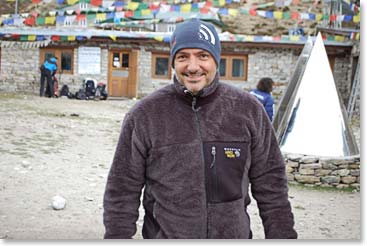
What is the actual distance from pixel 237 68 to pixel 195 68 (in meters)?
2.37

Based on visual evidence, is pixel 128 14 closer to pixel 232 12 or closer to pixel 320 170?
pixel 232 12

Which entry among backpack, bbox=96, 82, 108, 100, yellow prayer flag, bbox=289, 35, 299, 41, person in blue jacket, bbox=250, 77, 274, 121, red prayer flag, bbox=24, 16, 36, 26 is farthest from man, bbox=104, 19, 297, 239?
yellow prayer flag, bbox=289, 35, 299, 41

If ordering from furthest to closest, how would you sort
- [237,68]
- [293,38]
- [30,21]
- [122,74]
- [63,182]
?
[237,68], [293,38], [122,74], [30,21], [63,182]

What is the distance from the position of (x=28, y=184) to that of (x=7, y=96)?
39 cm

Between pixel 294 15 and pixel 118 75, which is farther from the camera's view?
pixel 118 75

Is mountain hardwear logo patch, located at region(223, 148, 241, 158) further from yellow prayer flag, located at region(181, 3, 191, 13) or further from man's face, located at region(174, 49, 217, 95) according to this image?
yellow prayer flag, located at region(181, 3, 191, 13)

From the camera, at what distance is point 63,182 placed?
161 cm

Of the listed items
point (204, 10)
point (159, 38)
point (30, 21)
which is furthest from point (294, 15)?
point (30, 21)

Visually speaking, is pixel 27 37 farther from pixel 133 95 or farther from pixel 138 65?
pixel 138 65

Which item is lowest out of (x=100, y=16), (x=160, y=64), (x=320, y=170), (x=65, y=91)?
(x=320, y=170)

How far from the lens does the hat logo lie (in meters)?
0.95

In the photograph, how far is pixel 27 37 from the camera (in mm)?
1808

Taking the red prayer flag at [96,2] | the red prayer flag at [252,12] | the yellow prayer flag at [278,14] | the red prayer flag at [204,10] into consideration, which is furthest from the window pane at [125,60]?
the yellow prayer flag at [278,14]

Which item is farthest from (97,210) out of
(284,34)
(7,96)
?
(284,34)
